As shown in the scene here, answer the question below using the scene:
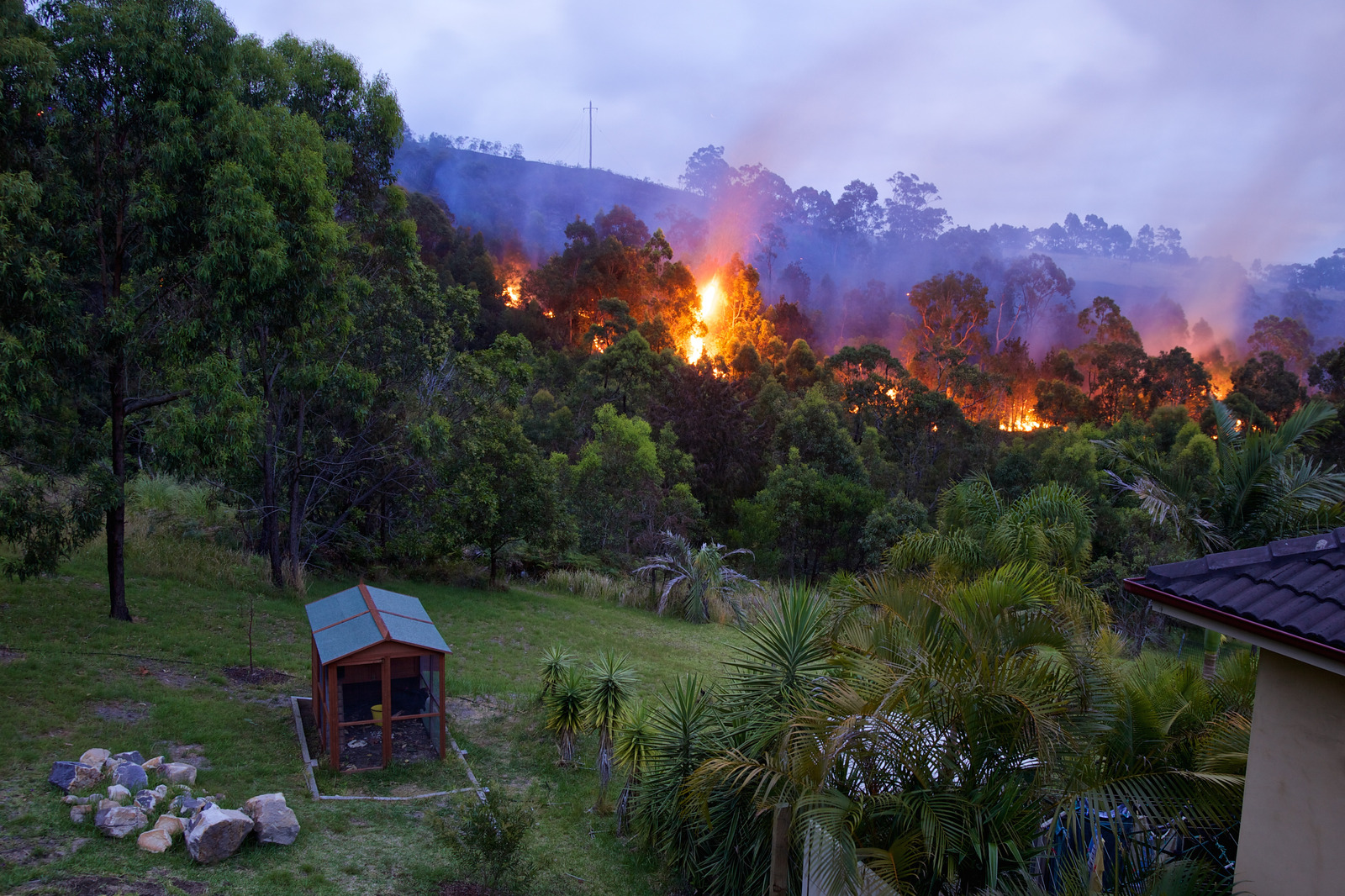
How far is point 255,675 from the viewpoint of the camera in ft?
35.5

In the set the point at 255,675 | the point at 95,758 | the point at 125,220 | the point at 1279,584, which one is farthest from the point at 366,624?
the point at 1279,584

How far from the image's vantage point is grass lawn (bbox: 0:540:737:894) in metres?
5.81

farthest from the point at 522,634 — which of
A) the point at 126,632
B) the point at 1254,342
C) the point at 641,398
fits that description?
the point at 1254,342

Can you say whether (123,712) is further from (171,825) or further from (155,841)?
(155,841)

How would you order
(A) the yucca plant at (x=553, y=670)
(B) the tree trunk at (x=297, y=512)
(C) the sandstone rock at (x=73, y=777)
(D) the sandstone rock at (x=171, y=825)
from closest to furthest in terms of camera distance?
(D) the sandstone rock at (x=171, y=825) < (C) the sandstone rock at (x=73, y=777) < (A) the yucca plant at (x=553, y=670) < (B) the tree trunk at (x=297, y=512)

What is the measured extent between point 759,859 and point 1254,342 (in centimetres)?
7392

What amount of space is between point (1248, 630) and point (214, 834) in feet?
21.9

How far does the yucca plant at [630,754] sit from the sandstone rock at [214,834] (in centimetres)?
320

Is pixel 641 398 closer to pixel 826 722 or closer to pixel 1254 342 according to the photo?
pixel 826 722

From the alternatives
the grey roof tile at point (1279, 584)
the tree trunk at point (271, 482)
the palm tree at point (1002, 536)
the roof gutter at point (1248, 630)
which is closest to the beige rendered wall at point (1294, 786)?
the roof gutter at point (1248, 630)

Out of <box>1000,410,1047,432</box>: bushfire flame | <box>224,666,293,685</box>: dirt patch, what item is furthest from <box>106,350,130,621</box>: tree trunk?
<box>1000,410,1047,432</box>: bushfire flame

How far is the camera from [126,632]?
37.0 feet

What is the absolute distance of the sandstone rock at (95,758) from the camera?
6.80 meters

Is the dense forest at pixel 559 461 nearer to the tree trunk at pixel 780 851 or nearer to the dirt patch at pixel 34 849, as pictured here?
the tree trunk at pixel 780 851
